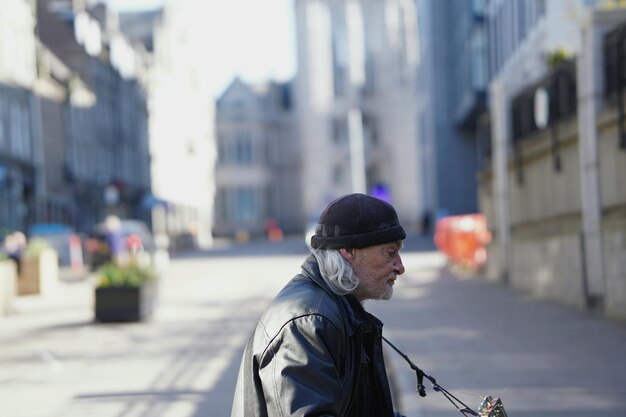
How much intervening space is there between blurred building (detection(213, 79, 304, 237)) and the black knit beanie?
297ft

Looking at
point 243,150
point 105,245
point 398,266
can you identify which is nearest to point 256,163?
point 243,150

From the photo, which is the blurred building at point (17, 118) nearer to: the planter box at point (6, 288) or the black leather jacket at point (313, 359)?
the planter box at point (6, 288)

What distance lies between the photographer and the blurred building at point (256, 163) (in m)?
96.2

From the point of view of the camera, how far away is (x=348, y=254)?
11.2 ft

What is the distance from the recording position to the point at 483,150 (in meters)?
29.3

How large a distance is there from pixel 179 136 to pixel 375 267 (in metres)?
83.4

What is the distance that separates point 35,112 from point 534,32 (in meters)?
24.2

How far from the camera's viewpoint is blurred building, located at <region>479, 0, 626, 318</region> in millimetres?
15695

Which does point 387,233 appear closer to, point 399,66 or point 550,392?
point 550,392

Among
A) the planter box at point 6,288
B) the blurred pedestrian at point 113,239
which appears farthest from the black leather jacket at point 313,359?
the blurred pedestrian at point 113,239

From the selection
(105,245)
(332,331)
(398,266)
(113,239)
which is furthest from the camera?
(105,245)

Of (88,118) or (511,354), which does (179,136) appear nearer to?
(88,118)

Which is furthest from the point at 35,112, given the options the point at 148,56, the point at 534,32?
the point at 148,56

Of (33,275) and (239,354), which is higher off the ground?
(33,275)
